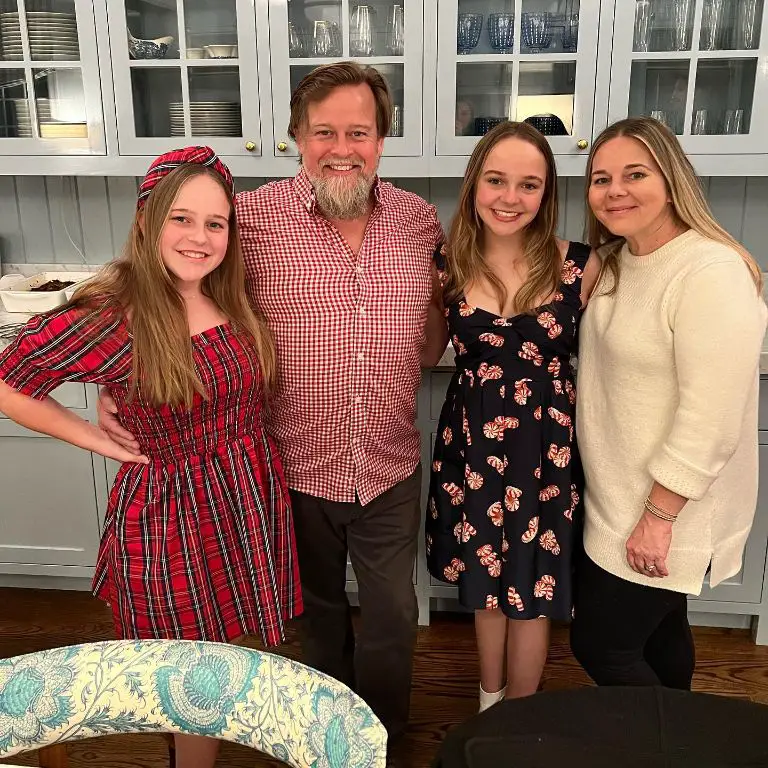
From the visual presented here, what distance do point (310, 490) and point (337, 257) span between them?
1.68ft

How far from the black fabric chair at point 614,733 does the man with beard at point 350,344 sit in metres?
0.74

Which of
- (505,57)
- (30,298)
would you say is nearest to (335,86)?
(505,57)

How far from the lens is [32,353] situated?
1.44 metres

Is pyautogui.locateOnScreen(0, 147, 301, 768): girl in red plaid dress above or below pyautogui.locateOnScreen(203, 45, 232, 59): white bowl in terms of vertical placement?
below

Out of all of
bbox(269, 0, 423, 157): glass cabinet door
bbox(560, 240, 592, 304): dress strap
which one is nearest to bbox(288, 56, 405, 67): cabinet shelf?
bbox(269, 0, 423, 157): glass cabinet door

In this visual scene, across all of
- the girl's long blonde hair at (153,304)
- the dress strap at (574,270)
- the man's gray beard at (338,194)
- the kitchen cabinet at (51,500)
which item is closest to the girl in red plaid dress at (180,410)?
the girl's long blonde hair at (153,304)

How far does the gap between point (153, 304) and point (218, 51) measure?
4.17ft

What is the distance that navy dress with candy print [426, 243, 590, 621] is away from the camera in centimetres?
170

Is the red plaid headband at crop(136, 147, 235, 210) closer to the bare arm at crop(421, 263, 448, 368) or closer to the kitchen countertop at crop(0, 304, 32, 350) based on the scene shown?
the bare arm at crop(421, 263, 448, 368)

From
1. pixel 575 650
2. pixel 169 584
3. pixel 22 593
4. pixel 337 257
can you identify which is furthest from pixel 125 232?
pixel 575 650

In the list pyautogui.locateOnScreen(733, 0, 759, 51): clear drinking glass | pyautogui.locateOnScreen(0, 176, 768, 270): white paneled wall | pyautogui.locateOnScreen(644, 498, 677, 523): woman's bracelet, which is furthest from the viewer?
Result: pyautogui.locateOnScreen(0, 176, 768, 270): white paneled wall

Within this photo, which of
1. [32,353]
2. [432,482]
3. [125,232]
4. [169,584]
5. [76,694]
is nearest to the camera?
[76,694]

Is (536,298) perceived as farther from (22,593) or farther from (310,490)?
(22,593)

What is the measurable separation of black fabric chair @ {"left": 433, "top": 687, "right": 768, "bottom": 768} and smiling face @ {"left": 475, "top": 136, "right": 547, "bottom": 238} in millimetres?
933
